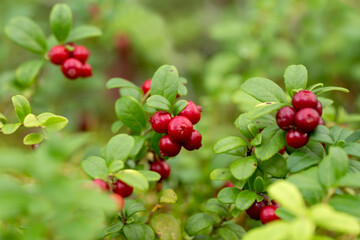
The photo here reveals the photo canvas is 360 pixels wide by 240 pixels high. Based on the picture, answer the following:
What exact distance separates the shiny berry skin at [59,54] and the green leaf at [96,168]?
2.63 ft

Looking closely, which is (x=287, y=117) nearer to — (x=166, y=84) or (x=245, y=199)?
(x=245, y=199)

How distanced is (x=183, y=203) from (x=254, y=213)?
0.86 meters

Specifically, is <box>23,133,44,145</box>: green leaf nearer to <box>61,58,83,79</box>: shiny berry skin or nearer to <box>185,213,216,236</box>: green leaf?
<box>61,58,83,79</box>: shiny berry skin

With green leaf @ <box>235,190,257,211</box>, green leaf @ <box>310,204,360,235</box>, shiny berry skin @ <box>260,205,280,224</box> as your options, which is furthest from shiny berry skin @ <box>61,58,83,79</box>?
green leaf @ <box>310,204,360,235</box>

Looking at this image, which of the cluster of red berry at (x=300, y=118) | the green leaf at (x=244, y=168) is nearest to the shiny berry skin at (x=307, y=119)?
the cluster of red berry at (x=300, y=118)

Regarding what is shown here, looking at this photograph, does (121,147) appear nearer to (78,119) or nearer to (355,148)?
(355,148)

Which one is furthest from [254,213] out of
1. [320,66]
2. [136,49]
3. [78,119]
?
[136,49]

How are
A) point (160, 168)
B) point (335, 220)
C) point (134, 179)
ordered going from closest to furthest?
point (335, 220)
point (134, 179)
point (160, 168)

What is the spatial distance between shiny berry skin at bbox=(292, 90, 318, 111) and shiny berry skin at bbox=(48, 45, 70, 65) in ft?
4.11

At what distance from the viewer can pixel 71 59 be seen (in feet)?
6.05

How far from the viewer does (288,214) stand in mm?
987

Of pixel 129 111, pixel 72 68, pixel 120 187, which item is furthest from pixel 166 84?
pixel 72 68

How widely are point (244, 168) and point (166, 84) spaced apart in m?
0.46

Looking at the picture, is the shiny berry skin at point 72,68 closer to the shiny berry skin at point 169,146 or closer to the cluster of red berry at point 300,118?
the shiny berry skin at point 169,146
